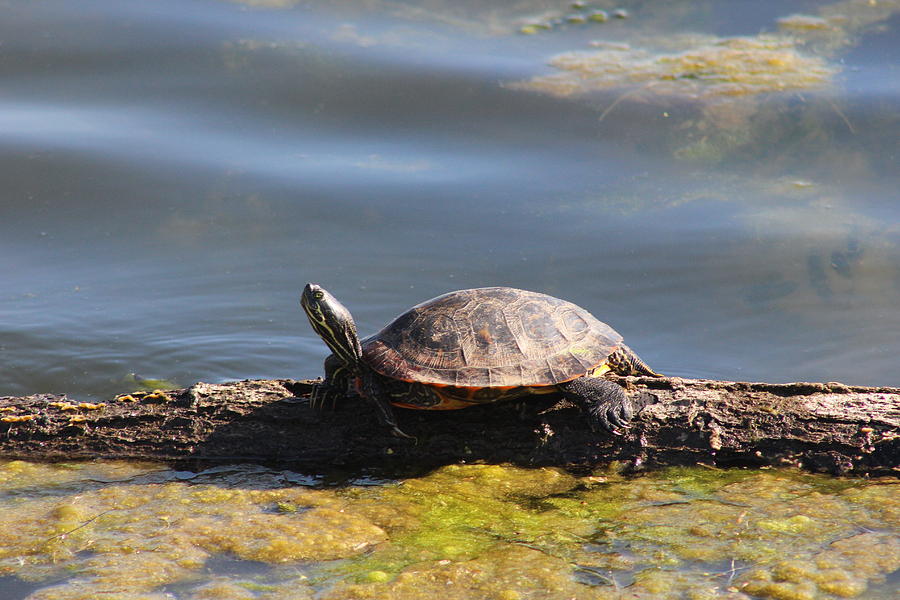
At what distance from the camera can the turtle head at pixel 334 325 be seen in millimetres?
3975

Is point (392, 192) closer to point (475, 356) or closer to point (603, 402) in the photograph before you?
point (475, 356)

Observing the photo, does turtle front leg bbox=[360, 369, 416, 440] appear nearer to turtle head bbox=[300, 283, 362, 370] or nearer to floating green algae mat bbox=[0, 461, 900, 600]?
turtle head bbox=[300, 283, 362, 370]

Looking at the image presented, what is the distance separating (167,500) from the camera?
390 centimetres

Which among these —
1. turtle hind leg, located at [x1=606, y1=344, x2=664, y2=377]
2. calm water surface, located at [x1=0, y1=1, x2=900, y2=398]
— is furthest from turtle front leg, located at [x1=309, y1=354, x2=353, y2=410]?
calm water surface, located at [x1=0, y1=1, x2=900, y2=398]

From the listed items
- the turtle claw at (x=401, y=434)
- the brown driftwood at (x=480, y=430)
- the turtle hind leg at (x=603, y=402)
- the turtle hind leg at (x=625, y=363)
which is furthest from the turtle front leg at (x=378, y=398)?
the turtle hind leg at (x=625, y=363)

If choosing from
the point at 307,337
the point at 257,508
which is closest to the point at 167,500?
the point at 257,508

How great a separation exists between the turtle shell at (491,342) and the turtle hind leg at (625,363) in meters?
Answer: 0.13

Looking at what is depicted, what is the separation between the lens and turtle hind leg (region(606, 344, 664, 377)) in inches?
165

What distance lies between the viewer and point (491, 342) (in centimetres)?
394

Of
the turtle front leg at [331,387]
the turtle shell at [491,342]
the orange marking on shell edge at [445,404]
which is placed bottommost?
the orange marking on shell edge at [445,404]

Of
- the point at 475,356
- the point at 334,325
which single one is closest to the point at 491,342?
the point at 475,356

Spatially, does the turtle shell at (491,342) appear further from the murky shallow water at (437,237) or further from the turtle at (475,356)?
the murky shallow water at (437,237)

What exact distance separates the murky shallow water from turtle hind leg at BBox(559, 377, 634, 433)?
0.32 meters

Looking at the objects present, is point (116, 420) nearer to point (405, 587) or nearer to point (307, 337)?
point (405, 587)
